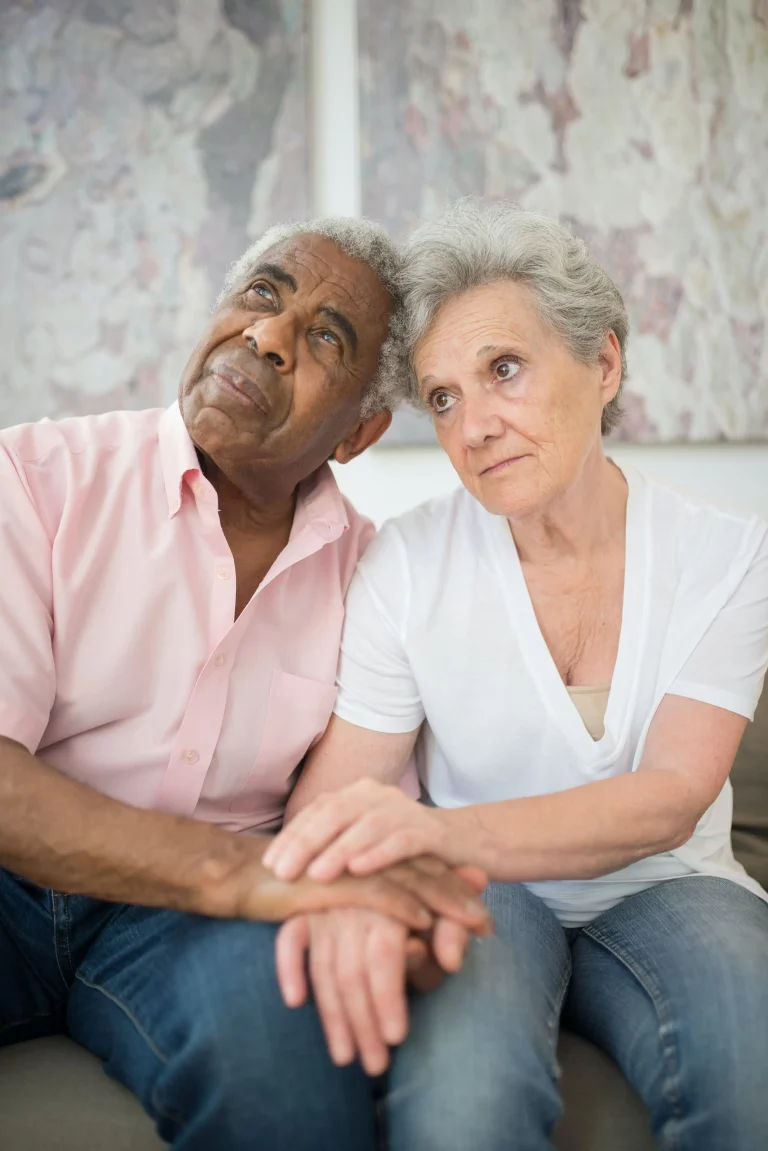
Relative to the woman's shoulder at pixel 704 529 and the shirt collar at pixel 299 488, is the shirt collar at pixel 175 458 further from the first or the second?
the woman's shoulder at pixel 704 529

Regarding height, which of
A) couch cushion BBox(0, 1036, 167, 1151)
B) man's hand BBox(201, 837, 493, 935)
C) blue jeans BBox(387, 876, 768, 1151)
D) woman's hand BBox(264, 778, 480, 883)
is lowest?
couch cushion BBox(0, 1036, 167, 1151)

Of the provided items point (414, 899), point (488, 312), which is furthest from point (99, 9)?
point (414, 899)

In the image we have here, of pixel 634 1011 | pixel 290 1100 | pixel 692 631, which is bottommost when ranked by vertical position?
pixel 634 1011

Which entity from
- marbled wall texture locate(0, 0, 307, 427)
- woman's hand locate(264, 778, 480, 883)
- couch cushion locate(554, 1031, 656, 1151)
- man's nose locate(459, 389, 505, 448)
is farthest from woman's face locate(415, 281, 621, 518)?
marbled wall texture locate(0, 0, 307, 427)

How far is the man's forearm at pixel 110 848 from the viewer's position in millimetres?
943

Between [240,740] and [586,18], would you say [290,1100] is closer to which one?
[240,740]

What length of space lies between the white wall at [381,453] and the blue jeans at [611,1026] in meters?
1.22

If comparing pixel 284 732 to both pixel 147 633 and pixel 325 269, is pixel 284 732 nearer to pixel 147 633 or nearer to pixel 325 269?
pixel 147 633

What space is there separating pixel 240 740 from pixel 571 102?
1.70 meters

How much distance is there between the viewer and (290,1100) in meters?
0.87

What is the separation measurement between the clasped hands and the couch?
0.27 m

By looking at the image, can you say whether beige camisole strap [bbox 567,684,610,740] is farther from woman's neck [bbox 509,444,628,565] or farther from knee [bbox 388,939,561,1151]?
knee [bbox 388,939,561,1151]

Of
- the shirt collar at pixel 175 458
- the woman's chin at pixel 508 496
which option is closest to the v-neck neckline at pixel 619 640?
the woman's chin at pixel 508 496

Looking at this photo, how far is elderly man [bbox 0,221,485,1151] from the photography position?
91 cm
